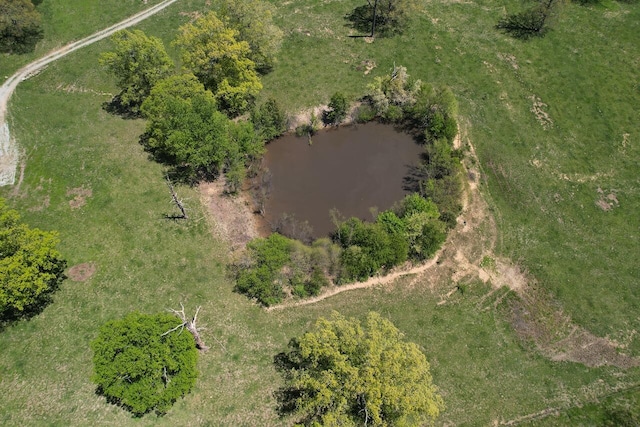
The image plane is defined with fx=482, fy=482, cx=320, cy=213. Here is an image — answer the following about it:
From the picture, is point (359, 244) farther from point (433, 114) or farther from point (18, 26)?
point (18, 26)

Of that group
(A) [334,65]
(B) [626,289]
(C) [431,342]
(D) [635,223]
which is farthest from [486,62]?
(C) [431,342]

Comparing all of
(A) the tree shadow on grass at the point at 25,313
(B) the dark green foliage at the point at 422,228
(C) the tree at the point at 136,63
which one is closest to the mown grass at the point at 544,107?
(B) the dark green foliage at the point at 422,228

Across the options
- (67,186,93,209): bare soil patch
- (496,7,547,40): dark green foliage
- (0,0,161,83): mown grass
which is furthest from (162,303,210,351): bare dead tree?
(496,7,547,40): dark green foliage

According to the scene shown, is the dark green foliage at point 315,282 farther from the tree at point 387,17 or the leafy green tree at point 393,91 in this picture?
the tree at point 387,17

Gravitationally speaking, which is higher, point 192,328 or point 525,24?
point 525,24

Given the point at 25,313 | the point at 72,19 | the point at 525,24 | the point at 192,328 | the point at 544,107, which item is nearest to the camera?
the point at 192,328

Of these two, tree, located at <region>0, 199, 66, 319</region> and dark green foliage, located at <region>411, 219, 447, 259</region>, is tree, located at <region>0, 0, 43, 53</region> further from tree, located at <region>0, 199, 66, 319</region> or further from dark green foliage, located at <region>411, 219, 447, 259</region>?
dark green foliage, located at <region>411, 219, 447, 259</region>

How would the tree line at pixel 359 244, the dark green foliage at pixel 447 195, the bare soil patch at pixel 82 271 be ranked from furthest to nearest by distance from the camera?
the dark green foliage at pixel 447 195 → the bare soil patch at pixel 82 271 → the tree line at pixel 359 244

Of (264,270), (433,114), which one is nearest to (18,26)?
(264,270)
